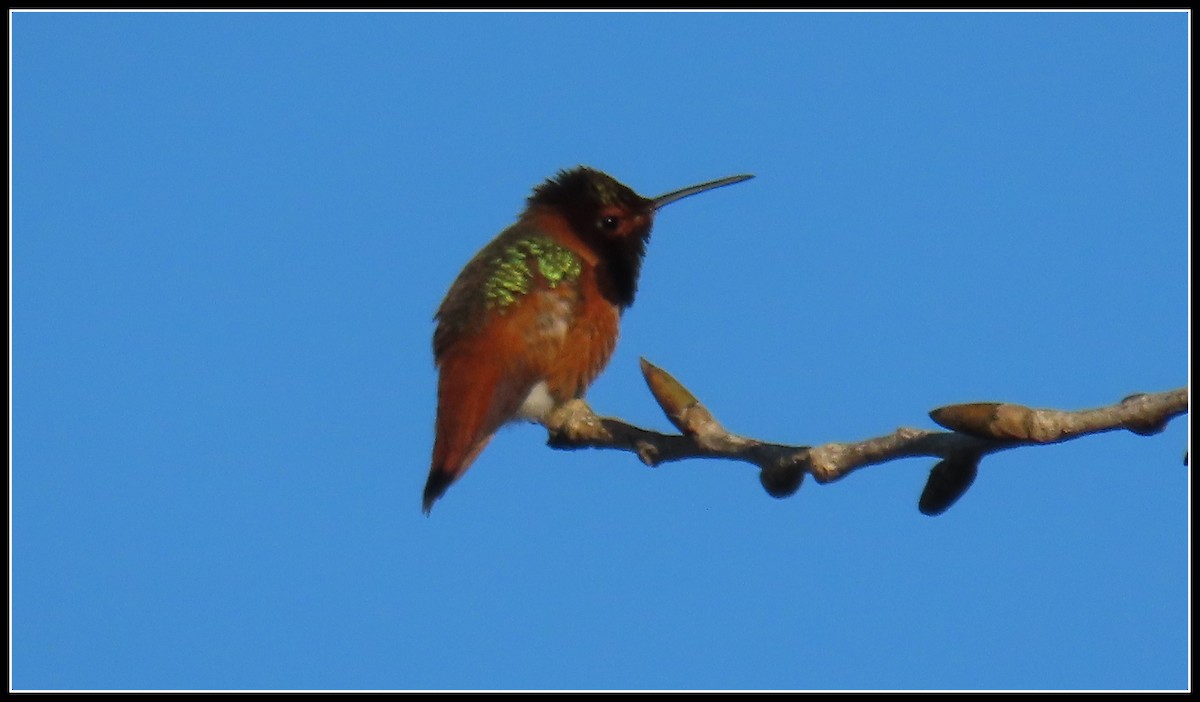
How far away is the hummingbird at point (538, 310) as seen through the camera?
6395 mm

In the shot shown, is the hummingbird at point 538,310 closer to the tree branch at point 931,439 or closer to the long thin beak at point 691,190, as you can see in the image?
the long thin beak at point 691,190

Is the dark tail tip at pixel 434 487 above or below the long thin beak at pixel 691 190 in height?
below

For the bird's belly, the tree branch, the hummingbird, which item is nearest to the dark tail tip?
the hummingbird

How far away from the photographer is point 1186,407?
100 inches

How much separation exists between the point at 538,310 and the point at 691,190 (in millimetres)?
1099

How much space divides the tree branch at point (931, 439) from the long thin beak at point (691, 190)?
128 inches

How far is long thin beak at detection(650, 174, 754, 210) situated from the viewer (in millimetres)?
6977

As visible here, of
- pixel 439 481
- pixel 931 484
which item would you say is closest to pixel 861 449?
pixel 931 484

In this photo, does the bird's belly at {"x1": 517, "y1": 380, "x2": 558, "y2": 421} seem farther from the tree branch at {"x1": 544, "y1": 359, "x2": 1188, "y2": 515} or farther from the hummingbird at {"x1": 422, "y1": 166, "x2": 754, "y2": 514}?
the tree branch at {"x1": 544, "y1": 359, "x2": 1188, "y2": 515}

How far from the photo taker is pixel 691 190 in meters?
7.23

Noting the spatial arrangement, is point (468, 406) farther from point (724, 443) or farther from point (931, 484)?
point (931, 484)

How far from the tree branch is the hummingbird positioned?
8.22ft

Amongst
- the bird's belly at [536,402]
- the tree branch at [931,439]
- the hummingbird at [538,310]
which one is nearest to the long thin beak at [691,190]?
the hummingbird at [538,310]

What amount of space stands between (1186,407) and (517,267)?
15.6ft
